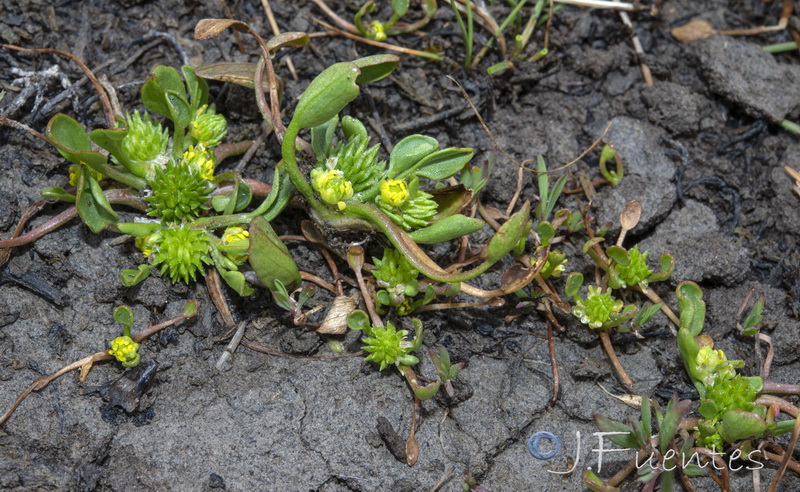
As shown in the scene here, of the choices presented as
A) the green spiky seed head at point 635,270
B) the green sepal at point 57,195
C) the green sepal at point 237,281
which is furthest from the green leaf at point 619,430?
the green sepal at point 57,195

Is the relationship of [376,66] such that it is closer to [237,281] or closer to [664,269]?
[237,281]

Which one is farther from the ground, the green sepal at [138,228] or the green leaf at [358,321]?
the green sepal at [138,228]

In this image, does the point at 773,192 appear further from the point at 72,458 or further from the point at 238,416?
the point at 72,458

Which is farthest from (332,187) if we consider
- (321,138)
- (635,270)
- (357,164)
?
(635,270)

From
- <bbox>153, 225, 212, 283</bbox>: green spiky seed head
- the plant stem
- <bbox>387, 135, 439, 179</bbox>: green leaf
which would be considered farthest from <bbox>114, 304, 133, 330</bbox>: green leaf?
the plant stem

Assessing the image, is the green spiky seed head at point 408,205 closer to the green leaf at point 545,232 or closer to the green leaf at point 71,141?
the green leaf at point 545,232

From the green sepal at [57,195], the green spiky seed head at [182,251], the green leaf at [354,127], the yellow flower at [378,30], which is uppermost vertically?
the yellow flower at [378,30]

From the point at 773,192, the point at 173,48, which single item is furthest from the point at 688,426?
the point at 173,48

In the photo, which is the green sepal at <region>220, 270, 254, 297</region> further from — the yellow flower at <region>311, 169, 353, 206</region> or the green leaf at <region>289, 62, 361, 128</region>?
the green leaf at <region>289, 62, 361, 128</region>
